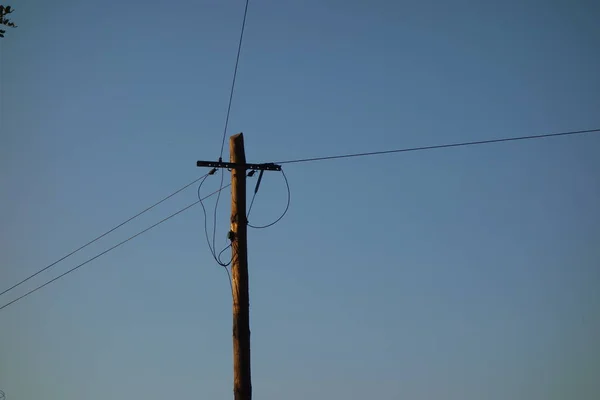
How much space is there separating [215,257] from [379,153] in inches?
199

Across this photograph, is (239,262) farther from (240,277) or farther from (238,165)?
(238,165)

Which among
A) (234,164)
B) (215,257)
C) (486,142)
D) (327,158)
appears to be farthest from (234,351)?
(486,142)

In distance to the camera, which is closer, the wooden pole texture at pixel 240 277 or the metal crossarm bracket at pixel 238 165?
the wooden pole texture at pixel 240 277

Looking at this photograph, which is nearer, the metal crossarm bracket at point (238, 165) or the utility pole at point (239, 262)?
the utility pole at point (239, 262)

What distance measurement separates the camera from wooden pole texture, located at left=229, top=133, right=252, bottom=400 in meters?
9.35

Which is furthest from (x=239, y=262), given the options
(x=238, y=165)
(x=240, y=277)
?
(x=238, y=165)

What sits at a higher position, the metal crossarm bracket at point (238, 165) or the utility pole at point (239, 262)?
the metal crossarm bracket at point (238, 165)

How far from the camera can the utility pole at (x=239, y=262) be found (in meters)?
9.37

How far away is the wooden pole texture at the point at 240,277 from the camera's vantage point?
9.35 meters

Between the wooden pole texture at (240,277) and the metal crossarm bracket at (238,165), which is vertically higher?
the metal crossarm bracket at (238,165)

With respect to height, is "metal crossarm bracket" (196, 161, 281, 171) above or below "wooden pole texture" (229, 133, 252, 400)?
above

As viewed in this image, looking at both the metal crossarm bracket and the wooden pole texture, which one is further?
the metal crossarm bracket

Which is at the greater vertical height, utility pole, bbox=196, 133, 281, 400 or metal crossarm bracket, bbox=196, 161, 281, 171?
metal crossarm bracket, bbox=196, 161, 281, 171

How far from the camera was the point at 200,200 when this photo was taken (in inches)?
508
